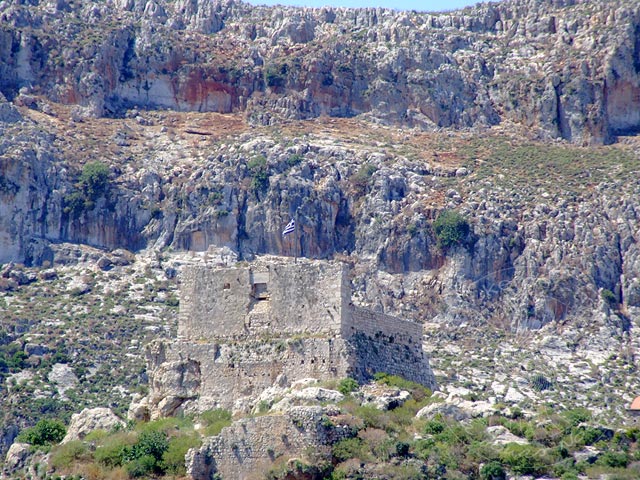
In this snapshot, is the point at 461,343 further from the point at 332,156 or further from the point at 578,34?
the point at 578,34

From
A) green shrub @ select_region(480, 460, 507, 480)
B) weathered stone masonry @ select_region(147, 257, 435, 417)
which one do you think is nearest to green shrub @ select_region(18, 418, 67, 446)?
weathered stone masonry @ select_region(147, 257, 435, 417)

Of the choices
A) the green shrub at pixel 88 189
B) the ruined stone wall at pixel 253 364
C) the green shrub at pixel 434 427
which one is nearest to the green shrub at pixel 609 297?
the green shrub at pixel 88 189

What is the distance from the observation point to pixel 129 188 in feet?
358

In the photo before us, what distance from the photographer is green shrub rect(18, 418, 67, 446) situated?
56.9 metres

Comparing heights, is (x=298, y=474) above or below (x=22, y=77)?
below

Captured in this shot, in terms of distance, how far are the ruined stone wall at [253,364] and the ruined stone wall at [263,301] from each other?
485 mm

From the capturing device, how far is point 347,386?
52812 mm

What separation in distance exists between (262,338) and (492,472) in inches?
403

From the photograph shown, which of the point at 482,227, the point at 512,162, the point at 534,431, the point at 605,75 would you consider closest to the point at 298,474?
the point at 534,431

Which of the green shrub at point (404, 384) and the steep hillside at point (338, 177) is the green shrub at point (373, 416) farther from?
the steep hillside at point (338, 177)

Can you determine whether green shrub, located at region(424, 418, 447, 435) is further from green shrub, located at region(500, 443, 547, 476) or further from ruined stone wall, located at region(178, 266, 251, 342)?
ruined stone wall, located at region(178, 266, 251, 342)

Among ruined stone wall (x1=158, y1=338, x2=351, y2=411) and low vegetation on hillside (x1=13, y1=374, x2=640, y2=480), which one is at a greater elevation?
ruined stone wall (x1=158, y1=338, x2=351, y2=411)

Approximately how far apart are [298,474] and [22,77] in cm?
7260

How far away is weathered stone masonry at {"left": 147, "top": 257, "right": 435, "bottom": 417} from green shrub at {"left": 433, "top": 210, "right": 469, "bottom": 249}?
45658 mm
